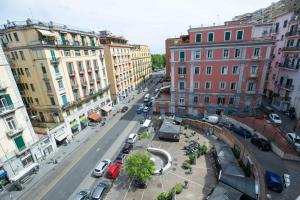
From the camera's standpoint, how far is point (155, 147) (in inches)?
1291

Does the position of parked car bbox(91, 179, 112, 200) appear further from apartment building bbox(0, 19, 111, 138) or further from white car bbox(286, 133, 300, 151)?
white car bbox(286, 133, 300, 151)

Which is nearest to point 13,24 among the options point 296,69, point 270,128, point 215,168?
point 215,168

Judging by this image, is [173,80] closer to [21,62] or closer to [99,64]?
[99,64]

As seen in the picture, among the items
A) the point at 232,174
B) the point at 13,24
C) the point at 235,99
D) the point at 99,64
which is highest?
the point at 13,24

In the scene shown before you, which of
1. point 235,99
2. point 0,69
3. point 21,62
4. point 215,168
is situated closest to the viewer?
A: point 0,69

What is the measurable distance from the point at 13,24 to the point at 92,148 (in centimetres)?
3081

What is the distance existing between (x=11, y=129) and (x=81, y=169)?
44.8 ft

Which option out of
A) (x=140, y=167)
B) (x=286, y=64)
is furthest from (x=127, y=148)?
(x=286, y=64)

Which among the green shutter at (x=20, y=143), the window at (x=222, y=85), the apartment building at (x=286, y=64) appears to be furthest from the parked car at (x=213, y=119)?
the green shutter at (x=20, y=143)

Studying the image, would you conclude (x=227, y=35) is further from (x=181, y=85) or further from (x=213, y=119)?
(x=213, y=119)

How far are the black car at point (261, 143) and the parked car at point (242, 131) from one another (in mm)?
2785

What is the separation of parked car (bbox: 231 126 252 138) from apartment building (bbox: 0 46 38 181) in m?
42.3

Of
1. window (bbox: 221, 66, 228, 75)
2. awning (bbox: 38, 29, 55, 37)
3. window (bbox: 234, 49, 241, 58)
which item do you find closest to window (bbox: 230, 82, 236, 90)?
window (bbox: 221, 66, 228, 75)

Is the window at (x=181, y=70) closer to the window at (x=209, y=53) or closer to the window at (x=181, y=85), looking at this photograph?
the window at (x=181, y=85)
